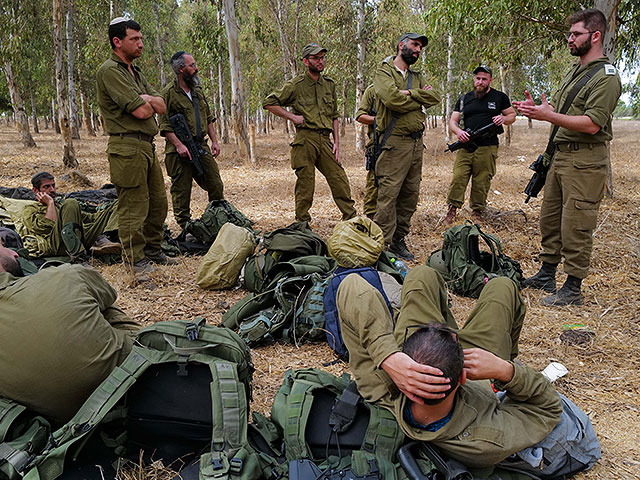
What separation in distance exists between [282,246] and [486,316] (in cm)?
213

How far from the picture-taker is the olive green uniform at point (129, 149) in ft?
13.4

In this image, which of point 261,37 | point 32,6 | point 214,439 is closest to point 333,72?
point 261,37

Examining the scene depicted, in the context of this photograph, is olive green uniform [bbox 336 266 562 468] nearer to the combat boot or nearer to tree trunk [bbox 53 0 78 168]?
the combat boot

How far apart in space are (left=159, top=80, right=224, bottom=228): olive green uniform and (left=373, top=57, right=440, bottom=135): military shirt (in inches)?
87.7

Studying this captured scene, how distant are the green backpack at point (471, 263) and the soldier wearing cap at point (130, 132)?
3.10 metres

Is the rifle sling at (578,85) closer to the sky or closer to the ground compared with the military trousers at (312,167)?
closer to the sky

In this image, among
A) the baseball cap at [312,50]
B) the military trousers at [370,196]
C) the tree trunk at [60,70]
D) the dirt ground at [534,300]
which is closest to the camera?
the dirt ground at [534,300]

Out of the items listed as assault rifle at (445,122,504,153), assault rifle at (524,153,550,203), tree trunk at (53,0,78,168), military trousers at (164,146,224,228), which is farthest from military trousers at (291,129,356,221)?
tree trunk at (53,0,78,168)

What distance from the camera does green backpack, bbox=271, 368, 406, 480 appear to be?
1.86 metres

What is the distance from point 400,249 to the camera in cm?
536

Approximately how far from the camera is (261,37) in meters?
16.6

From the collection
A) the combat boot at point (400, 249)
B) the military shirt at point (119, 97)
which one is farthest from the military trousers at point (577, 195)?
the military shirt at point (119, 97)

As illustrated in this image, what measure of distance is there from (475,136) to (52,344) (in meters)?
5.71

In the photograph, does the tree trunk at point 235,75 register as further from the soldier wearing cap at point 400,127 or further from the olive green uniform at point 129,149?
the olive green uniform at point 129,149
